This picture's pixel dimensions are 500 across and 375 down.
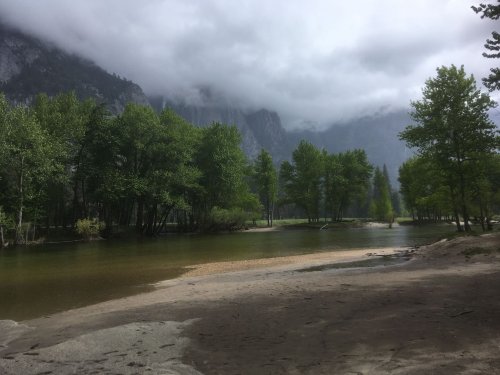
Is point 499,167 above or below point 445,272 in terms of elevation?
above

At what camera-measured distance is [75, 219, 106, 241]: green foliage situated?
45.8 metres

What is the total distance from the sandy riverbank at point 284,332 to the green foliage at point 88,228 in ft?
122

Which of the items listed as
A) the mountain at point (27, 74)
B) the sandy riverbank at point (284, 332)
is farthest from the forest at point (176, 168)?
the mountain at point (27, 74)

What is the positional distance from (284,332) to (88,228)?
44.0m

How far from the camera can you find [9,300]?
13109 mm

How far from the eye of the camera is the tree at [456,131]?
2867 centimetres

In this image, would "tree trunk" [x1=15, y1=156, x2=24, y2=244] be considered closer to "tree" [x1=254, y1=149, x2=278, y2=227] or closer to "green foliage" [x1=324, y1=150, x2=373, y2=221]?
"tree" [x1=254, y1=149, x2=278, y2=227]

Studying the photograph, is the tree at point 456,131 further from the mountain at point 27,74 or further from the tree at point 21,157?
the mountain at point 27,74

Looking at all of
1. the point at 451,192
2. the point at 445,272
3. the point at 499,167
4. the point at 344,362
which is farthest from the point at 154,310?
the point at 499,167

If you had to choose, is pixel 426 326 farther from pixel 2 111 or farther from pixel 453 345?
pixel 2 111

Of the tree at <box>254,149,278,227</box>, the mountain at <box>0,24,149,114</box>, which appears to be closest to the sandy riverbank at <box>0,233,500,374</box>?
the tree at <box>254,149,278,227</box>

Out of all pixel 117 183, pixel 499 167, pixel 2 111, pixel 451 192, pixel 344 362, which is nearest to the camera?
pixel 344 362

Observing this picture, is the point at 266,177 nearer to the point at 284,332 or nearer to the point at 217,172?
the point at 217,172

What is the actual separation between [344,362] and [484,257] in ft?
44.1
